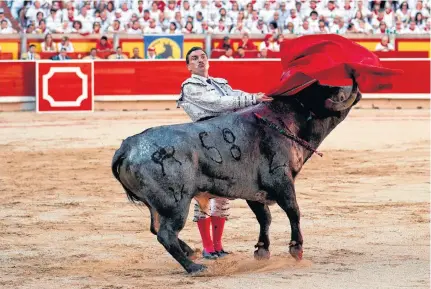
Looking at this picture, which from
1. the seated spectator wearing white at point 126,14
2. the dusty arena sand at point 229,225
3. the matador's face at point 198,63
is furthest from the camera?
the seated spectator wearing white at point 126,14

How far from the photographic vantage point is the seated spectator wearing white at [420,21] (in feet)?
70.8

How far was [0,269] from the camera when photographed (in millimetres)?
7184

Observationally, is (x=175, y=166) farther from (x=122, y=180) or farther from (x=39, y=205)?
(x=39, y=205)

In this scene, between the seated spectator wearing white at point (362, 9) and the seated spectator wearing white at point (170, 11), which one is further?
→ the seated spectator wearing white at point (362, 9)

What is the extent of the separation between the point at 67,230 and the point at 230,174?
7.08 feet

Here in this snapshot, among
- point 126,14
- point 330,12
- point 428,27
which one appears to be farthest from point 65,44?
point 428,27

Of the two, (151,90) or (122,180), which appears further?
(151,90)

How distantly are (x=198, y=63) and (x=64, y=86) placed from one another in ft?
38.7

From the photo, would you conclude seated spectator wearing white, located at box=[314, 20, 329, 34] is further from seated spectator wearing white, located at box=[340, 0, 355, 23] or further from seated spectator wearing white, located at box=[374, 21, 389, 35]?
seated spectator wearing white, located at box=[374, 21, 389, 35]

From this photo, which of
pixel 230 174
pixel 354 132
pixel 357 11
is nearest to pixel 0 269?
pixel 230 174

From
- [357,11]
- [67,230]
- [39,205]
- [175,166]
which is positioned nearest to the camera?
[175,166]


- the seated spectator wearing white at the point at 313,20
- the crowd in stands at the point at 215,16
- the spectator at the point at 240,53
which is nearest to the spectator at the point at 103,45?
the crowd in stands at the point at 215,16

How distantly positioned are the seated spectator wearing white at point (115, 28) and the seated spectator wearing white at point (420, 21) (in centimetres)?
551

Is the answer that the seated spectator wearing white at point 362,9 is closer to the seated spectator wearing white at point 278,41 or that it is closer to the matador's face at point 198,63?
the seated spectator wearing white at point 278,41
